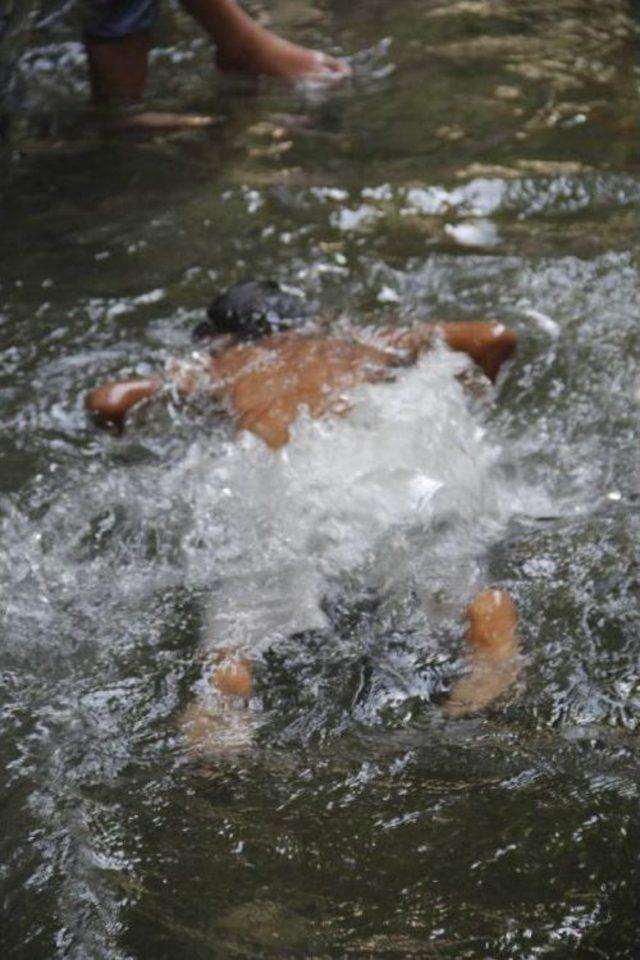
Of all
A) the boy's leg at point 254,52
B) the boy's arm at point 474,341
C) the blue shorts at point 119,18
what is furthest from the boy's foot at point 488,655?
the boy's leg at point 254,52

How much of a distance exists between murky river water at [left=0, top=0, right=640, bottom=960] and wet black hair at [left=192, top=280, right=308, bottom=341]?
269 mm

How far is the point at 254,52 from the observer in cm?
513

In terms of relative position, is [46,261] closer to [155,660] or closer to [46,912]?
[155,660]

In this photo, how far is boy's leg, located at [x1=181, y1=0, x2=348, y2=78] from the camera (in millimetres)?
5016

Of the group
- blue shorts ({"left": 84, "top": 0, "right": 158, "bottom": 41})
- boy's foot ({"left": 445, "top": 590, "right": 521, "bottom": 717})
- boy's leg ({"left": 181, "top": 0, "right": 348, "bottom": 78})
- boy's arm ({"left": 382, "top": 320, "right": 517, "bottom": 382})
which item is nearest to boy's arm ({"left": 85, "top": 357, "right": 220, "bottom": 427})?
boy's arm ({"left": 382, "top": 320, "right": 517, "bottom": 382})

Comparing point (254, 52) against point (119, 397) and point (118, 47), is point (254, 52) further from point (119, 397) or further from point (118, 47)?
point (119, 397)

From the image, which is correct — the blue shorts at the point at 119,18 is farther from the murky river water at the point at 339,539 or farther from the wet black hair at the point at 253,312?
the wet black hair at the point at 253,312

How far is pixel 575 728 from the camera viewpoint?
204 cm

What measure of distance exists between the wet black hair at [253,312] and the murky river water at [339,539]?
10.6 inches

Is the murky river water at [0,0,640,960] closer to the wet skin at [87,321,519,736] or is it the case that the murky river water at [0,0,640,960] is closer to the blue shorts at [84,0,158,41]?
the wet skin at [87,321,519,736]

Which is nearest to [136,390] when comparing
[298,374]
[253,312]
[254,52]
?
[253,312]

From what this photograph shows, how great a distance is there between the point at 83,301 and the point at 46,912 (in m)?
2.33

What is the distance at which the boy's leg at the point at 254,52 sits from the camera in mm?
5016

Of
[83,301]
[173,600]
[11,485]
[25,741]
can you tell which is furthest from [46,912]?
[83,301]
